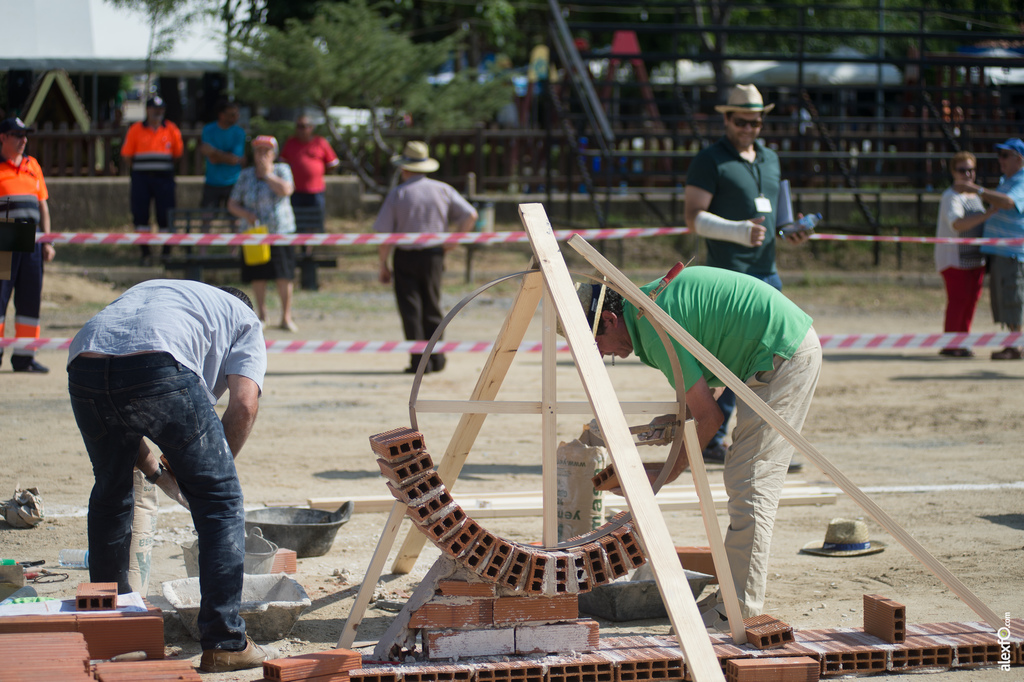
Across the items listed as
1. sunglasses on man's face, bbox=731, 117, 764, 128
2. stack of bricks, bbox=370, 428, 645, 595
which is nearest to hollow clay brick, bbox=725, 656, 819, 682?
stack of bricks, bbox=370, 428, 645, 595

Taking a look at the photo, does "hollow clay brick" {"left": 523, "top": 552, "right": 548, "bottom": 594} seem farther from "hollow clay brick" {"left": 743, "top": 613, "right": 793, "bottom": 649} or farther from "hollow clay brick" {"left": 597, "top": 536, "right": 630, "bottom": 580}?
"hollow clay brick" {"left": 743, "top": 613, "right": 793, "bottom": 649}

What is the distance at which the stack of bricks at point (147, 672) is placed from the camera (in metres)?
3.35

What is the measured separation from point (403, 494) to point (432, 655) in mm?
629

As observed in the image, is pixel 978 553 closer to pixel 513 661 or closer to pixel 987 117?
pixel 513 661

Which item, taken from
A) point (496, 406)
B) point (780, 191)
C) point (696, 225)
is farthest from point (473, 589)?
point (780, 191)

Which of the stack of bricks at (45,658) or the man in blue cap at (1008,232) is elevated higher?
the man in blue cap at (1008,232)

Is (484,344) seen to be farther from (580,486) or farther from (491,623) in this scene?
(491,623)

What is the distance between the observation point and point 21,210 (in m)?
8.81

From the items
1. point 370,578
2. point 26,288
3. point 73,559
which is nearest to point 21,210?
point 26,288

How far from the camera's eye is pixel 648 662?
3766 mm

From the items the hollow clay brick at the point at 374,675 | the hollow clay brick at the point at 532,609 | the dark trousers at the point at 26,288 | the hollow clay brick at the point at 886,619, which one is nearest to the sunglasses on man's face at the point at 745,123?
the hollow clay brick at the point at 886,619

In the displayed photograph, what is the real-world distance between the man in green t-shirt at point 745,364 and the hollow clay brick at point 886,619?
46 centimetres

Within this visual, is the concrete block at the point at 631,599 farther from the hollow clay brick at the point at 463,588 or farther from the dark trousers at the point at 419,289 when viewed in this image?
the dark trousers at the point at 419,289

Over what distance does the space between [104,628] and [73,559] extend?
1.27 meters
